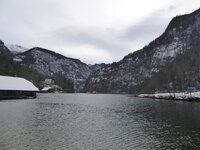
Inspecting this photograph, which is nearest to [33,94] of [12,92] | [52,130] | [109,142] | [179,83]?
[12,92]

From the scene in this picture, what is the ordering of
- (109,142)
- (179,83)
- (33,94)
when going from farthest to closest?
(179,83)
(33,94)
(109,142)

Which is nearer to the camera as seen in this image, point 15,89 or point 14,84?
point 15,89

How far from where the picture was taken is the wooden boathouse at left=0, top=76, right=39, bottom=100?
9812 cm

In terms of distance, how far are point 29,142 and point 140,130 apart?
14.4m

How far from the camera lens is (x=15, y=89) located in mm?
101938

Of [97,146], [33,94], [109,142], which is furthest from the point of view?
[33,94]

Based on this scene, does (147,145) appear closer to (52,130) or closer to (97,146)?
(97,146)

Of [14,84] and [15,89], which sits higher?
[14,84]

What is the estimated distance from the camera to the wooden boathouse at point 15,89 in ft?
322

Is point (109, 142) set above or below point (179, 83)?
below

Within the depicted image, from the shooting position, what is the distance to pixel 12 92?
101 m

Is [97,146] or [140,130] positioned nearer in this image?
[97,146]

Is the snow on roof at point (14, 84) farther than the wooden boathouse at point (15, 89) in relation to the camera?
Yes

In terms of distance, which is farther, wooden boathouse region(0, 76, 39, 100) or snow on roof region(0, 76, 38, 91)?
snow on roof region(0, 76, 38, 91)
